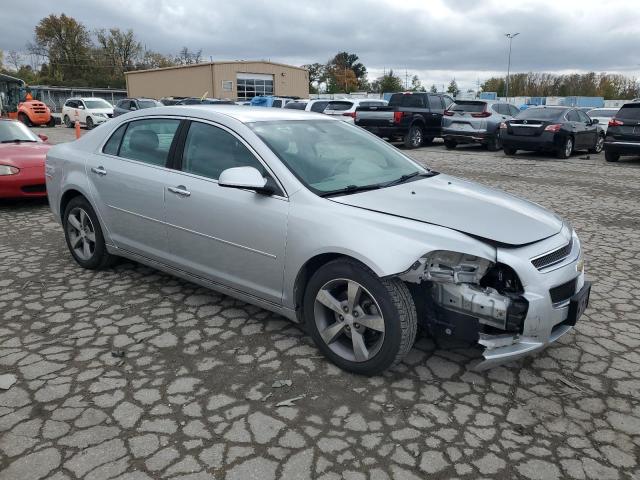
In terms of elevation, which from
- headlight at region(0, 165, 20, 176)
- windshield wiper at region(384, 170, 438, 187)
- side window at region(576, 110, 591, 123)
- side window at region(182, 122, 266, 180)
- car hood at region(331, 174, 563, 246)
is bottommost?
headlight at region(0, 165, 20, 176)

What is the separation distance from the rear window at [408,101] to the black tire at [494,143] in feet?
8.55

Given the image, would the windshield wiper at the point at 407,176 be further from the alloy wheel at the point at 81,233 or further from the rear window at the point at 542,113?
the rear window at the point at 542,113

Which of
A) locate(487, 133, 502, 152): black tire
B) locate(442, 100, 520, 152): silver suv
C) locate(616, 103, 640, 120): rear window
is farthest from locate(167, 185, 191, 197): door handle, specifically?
locate(487, 133, 502, 152): black tire

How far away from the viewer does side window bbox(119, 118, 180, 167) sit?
4.26m

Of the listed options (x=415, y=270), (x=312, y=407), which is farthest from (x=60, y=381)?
(x=415, y=270)

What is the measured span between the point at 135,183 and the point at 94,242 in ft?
3.28

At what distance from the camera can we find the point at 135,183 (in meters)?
4.33

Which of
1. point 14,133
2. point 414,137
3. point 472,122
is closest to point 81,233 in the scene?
point 14,133

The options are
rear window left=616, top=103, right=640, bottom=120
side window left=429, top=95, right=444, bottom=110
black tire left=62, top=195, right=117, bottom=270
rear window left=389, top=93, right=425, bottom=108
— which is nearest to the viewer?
black tire left=62, top=195, right=117, bottom=270

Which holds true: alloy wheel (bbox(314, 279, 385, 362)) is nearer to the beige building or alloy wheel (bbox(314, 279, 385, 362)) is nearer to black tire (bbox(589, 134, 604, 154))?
black tire (bbox(589, 134, 604, 154))

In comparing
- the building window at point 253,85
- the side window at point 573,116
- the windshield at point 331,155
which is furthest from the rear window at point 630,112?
the building window at point 253,85

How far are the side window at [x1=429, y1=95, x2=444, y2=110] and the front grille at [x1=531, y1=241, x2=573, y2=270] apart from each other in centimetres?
1598

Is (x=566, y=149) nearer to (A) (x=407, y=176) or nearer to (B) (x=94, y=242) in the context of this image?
(A) (x=407, y=176)

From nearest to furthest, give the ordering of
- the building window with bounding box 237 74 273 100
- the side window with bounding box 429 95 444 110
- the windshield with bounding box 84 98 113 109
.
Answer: the side window with bounding box 429 95 444 110
the windshield with bounding box 84 98 113 109
the building window with bounding box 237 74 273 100
